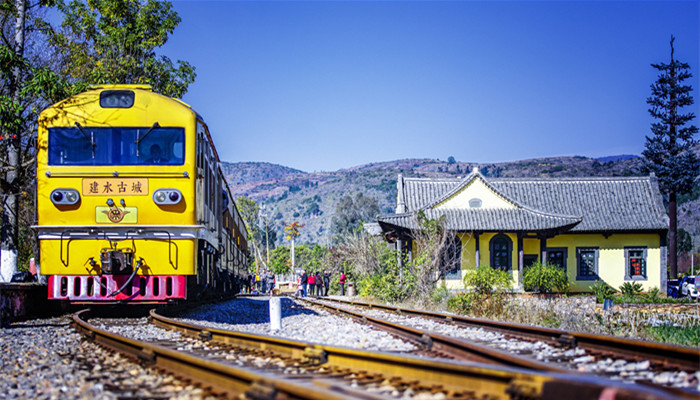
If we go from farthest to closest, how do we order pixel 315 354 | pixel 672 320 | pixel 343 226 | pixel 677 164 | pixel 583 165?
pixel 583 165 → pixel 343 226 → pixel 677 164 → pixel 672 320 → pixel 315 354

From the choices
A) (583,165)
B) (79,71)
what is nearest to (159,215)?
(79,71)

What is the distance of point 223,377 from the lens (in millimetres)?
4930

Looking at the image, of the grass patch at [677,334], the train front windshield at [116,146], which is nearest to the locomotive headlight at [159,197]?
the train front windshield at [116,146]

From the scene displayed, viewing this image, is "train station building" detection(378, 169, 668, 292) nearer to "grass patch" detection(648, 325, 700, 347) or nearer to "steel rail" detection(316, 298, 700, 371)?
"grass patch" detection(648, 325, 700, 347)

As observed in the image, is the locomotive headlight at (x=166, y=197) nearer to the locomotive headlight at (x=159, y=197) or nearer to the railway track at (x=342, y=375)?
the locomotive headlight at (x=159, y=197)

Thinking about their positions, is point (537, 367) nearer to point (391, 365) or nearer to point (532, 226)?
point (391, 365)

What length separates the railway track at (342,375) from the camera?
3730 millimetres

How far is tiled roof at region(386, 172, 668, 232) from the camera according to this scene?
30.2 m

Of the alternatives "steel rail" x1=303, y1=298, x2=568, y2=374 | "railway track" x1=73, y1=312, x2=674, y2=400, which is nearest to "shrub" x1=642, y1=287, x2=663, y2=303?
"steel rail" x1=303, y1=298, x2=568, y2=374

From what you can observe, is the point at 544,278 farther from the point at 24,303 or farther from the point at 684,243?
the point at 684,243

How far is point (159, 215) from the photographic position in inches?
432

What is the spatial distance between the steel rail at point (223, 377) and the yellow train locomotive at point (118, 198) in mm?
3414

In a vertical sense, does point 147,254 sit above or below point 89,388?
above

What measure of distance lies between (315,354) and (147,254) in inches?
229
